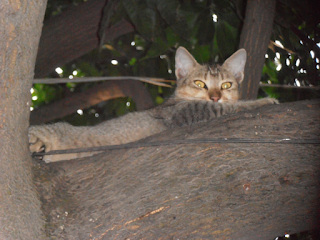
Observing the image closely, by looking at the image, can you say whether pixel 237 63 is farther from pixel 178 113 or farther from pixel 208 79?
pixel 178 113

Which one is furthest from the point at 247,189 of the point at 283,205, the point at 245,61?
the point at 245,61

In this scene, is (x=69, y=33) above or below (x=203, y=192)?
above

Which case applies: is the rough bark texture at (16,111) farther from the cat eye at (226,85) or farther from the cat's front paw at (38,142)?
the cat eye at (226,85)

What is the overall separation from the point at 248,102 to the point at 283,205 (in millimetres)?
1383

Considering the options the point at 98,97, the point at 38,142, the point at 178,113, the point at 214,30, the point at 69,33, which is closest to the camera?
the point at 38,142

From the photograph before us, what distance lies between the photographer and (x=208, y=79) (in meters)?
3.64

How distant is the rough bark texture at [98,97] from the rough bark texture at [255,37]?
1540mm

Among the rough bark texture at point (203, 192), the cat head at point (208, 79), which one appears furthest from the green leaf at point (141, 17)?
the rough bark texture at point (203, 192)

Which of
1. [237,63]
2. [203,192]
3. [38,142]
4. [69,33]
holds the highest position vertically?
[69,33]

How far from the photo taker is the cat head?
141 inches

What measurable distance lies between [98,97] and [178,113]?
1946mm

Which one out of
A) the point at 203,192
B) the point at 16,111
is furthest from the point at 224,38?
the point at 16,111

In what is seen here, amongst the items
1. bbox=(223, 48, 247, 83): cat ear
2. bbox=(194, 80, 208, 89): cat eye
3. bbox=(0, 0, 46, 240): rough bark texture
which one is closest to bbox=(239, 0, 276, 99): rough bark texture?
bbox=(223, 48, 247, 83): cat ear

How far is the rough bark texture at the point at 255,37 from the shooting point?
3.21 meters
